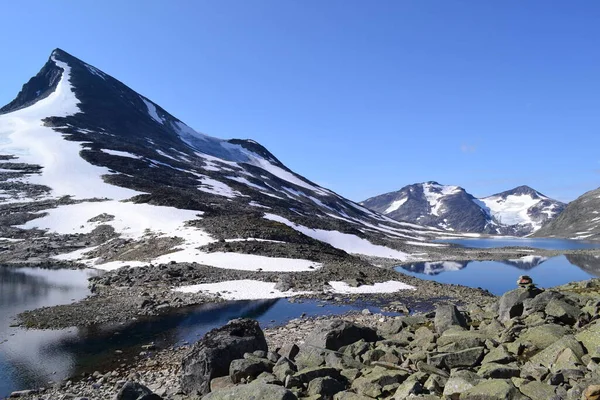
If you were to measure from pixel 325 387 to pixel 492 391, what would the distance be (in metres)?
4.79

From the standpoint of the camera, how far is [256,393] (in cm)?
1160

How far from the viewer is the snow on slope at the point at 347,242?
8719 centimetres

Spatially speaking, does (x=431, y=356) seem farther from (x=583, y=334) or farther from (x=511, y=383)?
(x=583, y=334)

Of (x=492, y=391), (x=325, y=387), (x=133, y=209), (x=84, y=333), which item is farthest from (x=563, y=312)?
(x=133, y=209)

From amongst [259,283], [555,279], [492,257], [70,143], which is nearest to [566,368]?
[259,283]

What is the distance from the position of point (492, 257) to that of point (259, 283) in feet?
295

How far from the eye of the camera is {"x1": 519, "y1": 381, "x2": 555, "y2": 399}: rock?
33.0 feet

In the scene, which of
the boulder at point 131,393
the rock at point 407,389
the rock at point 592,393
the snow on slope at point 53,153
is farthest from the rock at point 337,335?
the snow on slope at point 53,153

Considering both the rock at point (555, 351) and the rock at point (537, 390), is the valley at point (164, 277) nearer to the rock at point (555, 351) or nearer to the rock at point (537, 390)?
the rock at point (555, 351)

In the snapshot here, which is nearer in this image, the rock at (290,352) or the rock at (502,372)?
the rock at (502,372)

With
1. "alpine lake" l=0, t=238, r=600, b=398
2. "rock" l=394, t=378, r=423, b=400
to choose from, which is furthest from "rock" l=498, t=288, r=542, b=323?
"alpine lake" l=0, t=238, r=600, b=398

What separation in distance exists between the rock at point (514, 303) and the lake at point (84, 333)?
50.0 feet

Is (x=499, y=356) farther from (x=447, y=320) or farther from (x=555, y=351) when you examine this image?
(x=447, y=320)

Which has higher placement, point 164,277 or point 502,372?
point 502,372
